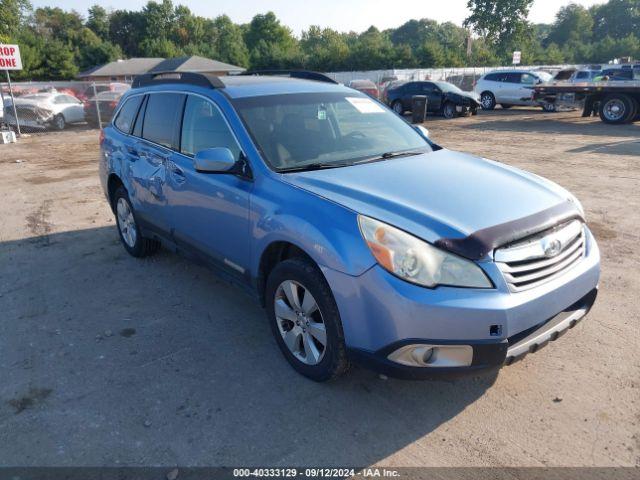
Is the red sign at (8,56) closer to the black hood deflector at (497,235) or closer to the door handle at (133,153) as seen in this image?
the door handle at (133,153)

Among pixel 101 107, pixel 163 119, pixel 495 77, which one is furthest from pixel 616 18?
pixel 163 119

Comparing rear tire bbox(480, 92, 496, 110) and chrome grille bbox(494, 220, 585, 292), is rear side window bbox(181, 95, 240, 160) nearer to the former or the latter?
chrome grille bbox(494, 220, 585, 292)

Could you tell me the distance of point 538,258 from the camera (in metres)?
2.78

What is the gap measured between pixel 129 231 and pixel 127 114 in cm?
125

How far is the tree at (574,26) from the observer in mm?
107875

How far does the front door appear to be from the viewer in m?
3.60

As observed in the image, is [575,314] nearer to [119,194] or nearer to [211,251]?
[211,251]

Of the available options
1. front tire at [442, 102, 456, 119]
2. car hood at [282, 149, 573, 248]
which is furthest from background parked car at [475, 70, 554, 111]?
car hood at [282, 149, 573, 248]

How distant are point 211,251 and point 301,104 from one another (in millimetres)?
1352

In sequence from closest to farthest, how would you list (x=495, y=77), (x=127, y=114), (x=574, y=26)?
(x=127, y=114)
(x=495, y=77)
(x=574, y=26)

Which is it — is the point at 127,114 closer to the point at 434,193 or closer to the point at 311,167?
the point at 311,167

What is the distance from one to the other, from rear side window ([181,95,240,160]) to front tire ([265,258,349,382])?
1.03 meters

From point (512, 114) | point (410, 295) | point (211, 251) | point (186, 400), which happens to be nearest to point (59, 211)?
point (211, 251)

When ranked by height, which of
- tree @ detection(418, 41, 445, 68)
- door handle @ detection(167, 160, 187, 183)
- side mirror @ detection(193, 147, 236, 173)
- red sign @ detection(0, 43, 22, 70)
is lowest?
door handle @ detection(167, 160, 187, 183)
